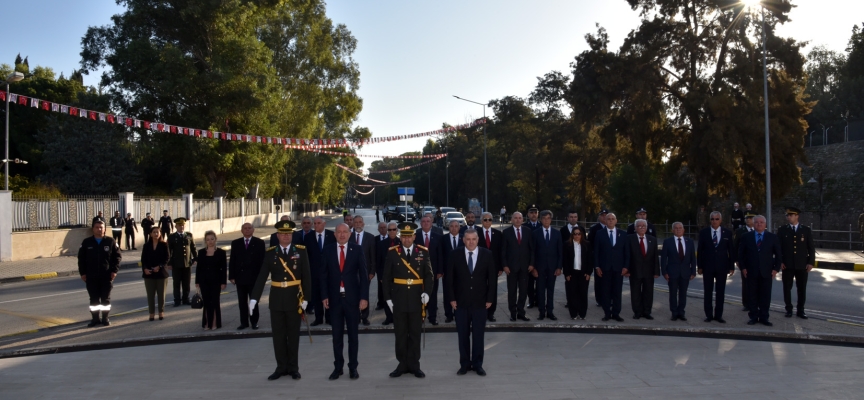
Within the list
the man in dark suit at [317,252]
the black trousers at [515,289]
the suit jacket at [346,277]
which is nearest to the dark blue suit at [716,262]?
the black trousers at [515,289]

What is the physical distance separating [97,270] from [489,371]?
7.08 m

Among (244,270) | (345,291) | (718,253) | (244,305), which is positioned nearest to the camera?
(345,291)

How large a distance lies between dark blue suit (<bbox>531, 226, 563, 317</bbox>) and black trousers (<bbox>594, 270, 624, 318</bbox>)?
835 millimetres

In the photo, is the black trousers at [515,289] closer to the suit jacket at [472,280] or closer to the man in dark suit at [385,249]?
the man in dark suit at [385,249]

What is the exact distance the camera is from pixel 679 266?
36.1 feet

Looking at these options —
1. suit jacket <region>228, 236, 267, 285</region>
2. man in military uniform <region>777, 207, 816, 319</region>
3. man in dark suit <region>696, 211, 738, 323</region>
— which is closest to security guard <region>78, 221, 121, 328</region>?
suit jacket <region>228, 236, 267, 285</region>

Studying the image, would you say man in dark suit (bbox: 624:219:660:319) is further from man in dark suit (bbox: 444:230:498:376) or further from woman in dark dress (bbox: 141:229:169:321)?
woman in dark dress (bbox: 141:229:169:321)

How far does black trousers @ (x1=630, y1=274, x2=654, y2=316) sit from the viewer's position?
11.1 m

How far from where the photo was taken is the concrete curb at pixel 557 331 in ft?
30.5

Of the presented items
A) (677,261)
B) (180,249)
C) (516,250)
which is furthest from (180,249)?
(677,261)

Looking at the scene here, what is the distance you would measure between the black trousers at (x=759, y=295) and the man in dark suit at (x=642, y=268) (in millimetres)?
1484

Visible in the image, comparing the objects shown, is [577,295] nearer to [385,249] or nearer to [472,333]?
[385,249]

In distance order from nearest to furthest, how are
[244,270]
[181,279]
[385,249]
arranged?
[244,270]
[385,249]
[181,279]

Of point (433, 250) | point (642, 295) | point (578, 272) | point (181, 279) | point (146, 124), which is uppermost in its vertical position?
point (146, 124)
